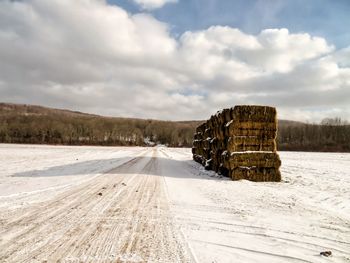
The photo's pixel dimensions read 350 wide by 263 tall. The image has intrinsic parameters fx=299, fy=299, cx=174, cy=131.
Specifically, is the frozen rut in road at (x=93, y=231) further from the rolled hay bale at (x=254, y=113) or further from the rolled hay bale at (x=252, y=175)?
the rolled hay bale at (x=254, y=113)

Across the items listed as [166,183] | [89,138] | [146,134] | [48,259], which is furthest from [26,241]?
[146,134]

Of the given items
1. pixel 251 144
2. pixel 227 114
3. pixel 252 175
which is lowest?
pixel 252 175

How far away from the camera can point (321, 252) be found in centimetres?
452

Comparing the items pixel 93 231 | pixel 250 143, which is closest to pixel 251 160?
pixel 250 143

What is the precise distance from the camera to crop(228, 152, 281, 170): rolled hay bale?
44.7 feet

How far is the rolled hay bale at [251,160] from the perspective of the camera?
13625 mm

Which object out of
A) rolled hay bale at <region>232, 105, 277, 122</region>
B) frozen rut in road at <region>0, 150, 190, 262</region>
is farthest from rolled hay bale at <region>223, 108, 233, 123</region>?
frozen rut in road at <region>0, 150, 190, 262</region>

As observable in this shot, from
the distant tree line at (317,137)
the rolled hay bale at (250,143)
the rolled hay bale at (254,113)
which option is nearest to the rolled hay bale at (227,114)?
the rolled hay bale at (254,113)

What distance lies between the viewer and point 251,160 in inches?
539

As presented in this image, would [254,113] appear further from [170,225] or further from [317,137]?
[317,137]

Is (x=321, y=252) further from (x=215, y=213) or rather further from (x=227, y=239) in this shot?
(x=215, y=213)

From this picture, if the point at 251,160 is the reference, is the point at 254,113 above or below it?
above

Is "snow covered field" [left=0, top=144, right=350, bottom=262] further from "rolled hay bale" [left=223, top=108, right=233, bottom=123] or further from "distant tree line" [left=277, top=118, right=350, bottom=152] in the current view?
"distant tree line" [left=277, top=118, right=350, bottom=152]

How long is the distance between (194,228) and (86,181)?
758 centimetres
